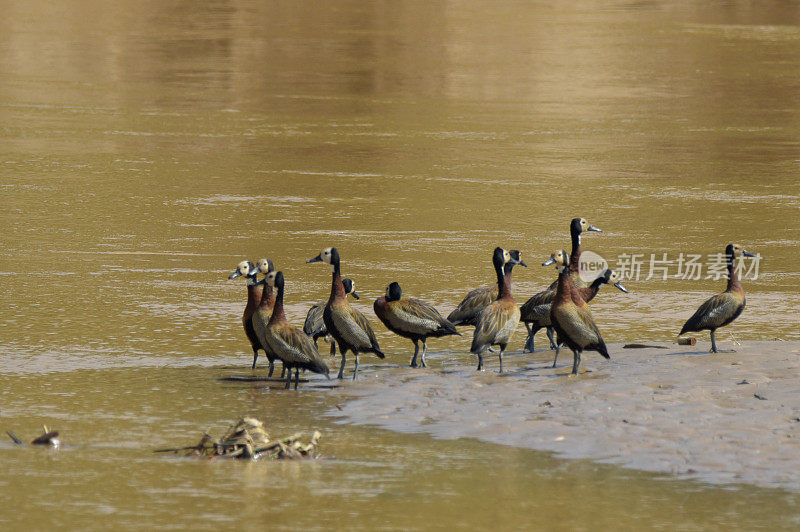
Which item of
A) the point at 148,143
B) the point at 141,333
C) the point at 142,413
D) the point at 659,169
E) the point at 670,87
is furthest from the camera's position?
the point at 670,87

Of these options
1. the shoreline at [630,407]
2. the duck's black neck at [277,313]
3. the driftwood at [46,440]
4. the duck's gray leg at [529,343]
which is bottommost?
the driftwood at [46,440]

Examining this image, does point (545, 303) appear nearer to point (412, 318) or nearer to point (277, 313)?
point (412, 318)

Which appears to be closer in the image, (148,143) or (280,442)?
(280,442)

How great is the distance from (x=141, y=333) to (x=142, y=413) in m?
2.41

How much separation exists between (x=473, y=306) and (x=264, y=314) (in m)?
1.85

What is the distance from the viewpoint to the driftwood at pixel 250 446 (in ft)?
26.8

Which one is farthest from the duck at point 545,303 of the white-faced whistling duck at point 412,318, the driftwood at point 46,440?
the driftwood at point 46,440

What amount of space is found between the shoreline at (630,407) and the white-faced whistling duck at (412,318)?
27cm

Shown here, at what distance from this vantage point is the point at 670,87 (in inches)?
1118

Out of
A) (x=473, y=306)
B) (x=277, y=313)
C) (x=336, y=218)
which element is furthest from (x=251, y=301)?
(x=336, y=218)

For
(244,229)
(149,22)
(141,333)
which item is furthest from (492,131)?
(149,22)

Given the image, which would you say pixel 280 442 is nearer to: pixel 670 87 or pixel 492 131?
pixel 492 131

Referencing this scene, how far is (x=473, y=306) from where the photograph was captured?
11.4m

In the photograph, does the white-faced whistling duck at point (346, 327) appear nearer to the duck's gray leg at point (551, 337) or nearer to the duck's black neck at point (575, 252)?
the duck's gray leg at point (551, 337)
